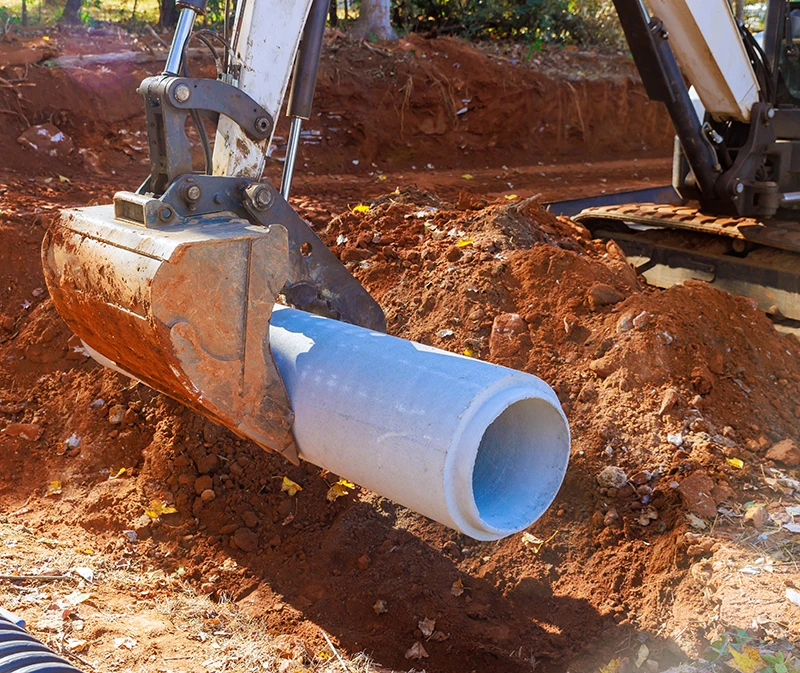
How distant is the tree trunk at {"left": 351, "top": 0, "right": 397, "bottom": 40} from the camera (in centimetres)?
1274

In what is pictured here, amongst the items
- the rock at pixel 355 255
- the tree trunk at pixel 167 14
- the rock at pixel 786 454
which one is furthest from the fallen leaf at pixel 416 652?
the tree trunk at pixel 167 14

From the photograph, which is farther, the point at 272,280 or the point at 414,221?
the point at 414,221

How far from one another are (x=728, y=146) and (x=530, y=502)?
4.29 m

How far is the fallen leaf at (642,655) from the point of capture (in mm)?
3365

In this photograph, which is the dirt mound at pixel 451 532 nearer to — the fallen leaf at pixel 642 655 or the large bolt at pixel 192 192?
the fallen leaf at pixel 642 655

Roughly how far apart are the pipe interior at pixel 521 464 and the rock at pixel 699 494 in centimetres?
94

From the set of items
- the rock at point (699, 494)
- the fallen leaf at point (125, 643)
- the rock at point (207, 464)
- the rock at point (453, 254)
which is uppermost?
the rock at point (453, 254)

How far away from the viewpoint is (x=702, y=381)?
4539 mm

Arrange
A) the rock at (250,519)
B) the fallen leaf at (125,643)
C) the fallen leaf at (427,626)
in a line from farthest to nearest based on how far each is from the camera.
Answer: the rock at (250,519) → the fallen leaf at (427,626) → the fallen leaf at (125,643)

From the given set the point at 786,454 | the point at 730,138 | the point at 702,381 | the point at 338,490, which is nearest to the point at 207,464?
the point at 338,490

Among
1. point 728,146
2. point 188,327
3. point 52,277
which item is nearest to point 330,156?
point 728,146

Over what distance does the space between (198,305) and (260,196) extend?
32.0 inches

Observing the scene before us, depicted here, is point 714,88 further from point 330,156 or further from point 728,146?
point 330,156

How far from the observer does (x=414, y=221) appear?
20.2ft
